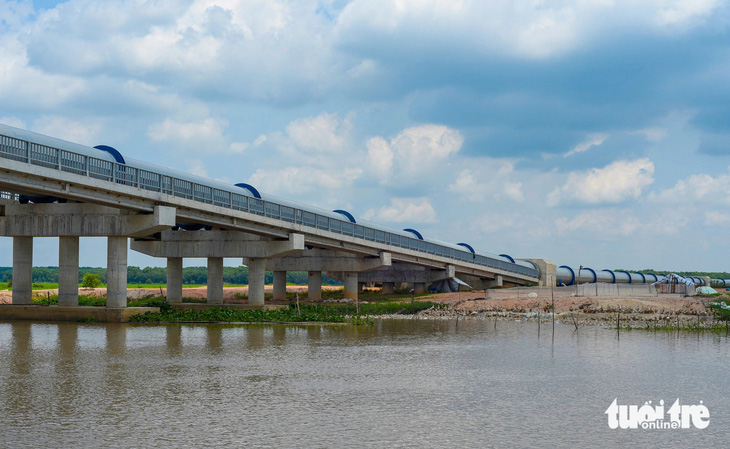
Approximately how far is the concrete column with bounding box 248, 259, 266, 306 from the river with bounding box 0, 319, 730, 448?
59.0 ft

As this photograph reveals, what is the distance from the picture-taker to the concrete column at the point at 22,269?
1802 inches

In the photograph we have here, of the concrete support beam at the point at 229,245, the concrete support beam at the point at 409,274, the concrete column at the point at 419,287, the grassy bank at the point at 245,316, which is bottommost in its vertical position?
the grassy bank at the point at 245,316

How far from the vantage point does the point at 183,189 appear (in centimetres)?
4475

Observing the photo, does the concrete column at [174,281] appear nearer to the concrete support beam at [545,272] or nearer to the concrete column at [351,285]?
the concrete column at [351,285]

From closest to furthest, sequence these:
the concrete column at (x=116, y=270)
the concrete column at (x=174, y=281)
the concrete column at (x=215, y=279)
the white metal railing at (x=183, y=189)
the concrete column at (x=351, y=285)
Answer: the white metal railing at (x=183, y=189) → the concrete column at (x=116, y=270) → the concrete column at (x=215, y=279) → the concrete column at (x=174, y=281) → the concrete column at (x=351, y=285)

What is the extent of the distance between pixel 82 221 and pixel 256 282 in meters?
15.3

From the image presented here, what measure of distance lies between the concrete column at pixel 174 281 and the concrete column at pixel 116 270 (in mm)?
12704

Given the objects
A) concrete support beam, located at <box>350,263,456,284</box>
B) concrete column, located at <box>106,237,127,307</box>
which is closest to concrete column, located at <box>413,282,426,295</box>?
concrete support beam, located at <box>350,263,456,284</box>

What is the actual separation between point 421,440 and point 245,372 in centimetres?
1028

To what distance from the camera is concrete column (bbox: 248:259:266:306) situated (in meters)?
54.8

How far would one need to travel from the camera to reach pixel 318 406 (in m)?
18.5

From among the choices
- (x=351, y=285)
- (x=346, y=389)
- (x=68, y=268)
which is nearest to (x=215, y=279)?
(x=68, y=268)

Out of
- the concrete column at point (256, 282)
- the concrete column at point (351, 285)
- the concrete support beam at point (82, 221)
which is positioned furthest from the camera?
the concrete column at point (351, 285)

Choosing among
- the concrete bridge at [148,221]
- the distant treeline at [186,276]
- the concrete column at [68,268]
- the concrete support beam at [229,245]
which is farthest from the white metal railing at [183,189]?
the distant treeline at [186,276]
